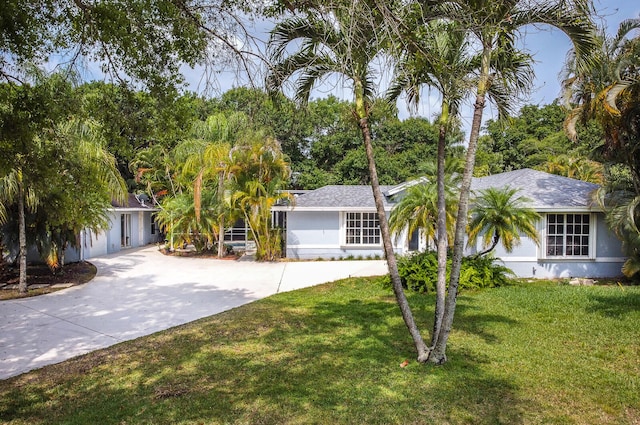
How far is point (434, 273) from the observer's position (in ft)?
33.7

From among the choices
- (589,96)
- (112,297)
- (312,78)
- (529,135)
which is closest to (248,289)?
(112,297)

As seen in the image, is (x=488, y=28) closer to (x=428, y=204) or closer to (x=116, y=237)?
(x=428, y=204)

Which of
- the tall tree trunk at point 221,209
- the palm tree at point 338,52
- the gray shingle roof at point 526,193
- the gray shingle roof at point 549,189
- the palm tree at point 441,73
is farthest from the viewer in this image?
the tall tree trunk at point 221,209

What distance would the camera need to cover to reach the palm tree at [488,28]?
473 cm

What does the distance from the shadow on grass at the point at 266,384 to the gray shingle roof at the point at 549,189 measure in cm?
755

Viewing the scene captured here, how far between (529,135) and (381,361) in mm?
30191

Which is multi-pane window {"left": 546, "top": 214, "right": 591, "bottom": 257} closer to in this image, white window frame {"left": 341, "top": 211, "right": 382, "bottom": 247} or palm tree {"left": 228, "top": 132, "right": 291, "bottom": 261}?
white window frame {"left": 341, "top": 211, "right": 382, "bottom": 247}

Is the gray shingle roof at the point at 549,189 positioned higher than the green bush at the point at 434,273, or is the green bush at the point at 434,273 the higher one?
the gray shingle roof at the point at 549,189

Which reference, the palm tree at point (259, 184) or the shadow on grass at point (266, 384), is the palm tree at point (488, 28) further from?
the palm tree at point (259, 184)

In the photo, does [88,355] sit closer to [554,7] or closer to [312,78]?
[312,78]

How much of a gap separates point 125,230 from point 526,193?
18035 millimetres

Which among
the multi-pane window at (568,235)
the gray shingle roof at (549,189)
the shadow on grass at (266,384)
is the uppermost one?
the gray shingle roof at (549,189)

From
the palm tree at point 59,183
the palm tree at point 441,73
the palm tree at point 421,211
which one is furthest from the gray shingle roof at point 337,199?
the palm tree at point 441,73

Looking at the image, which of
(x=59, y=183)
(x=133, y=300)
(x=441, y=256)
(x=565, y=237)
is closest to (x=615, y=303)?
(x=565, y=237)
